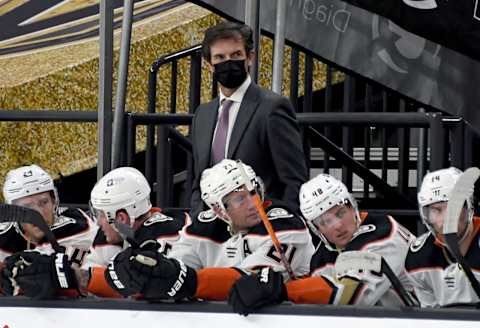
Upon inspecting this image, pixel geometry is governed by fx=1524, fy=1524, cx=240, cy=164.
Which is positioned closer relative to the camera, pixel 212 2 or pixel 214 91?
pixel 212 2

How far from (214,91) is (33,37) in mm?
3655

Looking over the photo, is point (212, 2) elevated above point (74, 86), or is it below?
above

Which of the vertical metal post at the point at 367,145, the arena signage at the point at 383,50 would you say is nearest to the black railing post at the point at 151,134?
the arena signage at the point at 383,50

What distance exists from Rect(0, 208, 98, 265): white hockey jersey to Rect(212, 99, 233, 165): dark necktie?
Answer: 2.18 feet

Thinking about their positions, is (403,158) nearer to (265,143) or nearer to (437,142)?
(437,142)

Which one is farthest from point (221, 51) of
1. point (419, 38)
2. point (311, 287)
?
point (311, 287)

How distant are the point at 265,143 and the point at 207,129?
30 cm

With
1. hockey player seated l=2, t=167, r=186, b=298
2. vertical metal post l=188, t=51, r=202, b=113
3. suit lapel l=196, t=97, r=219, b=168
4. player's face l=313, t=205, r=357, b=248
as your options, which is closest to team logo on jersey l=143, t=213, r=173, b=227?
hockey player seated l=2, t=167, r=186, b=298

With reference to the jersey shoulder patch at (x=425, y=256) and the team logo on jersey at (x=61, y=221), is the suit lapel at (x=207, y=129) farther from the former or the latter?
the jersey shoulder patch at (x=425, y=256)

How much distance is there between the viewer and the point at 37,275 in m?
5.54

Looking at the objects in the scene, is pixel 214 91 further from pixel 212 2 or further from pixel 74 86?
pixel 74 86

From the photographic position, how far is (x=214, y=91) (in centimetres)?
888

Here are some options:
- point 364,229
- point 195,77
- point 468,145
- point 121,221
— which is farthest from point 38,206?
point 195,77

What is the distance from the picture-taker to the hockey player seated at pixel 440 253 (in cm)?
559
